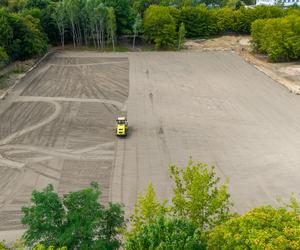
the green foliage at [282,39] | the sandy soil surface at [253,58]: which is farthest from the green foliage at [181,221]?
the green foliage at [282,39]

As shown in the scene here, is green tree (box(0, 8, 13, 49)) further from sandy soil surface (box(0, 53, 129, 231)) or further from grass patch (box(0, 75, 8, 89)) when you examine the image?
sandy soil surface (box(0, 53, 129, 231))

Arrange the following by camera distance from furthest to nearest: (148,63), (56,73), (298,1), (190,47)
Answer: (298,1) < (190,47) < (148,63) < (56,73)

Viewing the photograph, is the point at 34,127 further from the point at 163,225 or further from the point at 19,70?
the point at 163,225

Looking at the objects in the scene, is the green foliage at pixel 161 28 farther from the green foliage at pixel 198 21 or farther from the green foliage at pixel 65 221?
the green foliage at pixel 65 221

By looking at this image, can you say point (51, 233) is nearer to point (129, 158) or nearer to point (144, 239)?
point (144, 239)

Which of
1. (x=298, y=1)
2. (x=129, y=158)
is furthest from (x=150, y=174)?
(x=298, y=1)

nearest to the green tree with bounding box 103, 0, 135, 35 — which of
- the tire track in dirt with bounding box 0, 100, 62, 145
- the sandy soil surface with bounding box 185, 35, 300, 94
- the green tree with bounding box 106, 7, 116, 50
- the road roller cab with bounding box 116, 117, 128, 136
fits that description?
the green tree with bounding box 106, 7, 116, 50
